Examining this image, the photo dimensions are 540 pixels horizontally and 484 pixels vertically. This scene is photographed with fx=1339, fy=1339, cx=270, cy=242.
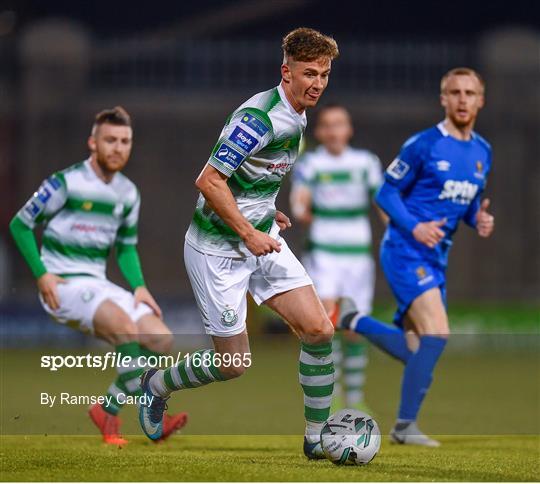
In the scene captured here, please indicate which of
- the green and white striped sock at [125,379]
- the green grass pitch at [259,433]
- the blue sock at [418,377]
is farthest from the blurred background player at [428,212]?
the green and white striped sock at [125,379]

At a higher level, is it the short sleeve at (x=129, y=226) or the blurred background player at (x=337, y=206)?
the short sleeve at (x=129, y=226)

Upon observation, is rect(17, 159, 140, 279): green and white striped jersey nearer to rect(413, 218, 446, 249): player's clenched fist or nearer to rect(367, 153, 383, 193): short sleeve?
rect(413, 218, 446, 249): player's clenched fist

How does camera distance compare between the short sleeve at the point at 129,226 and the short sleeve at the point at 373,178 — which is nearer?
the short sleeve at the point at 129,226

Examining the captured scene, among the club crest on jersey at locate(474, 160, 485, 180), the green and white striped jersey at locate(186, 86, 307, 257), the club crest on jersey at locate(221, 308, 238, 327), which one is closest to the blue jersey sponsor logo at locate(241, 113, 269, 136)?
the green and white striped jersey at locate(186, 86, 307, 257)

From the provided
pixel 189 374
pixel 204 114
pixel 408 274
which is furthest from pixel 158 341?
pixel 204 114

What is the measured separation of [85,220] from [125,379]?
1004 millimetres

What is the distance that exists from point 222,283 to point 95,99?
11.3 meters

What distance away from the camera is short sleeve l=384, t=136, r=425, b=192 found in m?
8.05

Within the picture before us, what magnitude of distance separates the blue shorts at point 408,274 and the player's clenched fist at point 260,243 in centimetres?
207

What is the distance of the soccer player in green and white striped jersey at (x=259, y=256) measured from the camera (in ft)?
20.7

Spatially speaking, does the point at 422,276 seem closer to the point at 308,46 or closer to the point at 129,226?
the point at 129,226

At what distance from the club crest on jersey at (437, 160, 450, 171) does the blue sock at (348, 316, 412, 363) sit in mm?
1038

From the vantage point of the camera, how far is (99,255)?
26.5ft

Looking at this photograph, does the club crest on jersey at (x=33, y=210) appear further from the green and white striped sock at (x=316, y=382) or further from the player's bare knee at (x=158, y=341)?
the green and white striped sock at (x=316, y=382)
